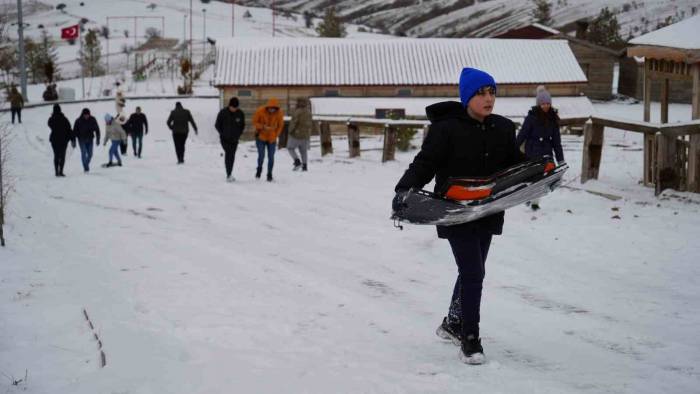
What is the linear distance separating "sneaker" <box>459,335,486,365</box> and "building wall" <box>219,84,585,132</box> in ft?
112

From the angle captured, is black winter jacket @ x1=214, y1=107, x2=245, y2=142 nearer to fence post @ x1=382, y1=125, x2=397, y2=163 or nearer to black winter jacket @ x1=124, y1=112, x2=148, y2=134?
fence post @ x1=382, y1=125, x2=397, y2=163

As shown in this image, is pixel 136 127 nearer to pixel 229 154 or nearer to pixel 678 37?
pixel 229 154

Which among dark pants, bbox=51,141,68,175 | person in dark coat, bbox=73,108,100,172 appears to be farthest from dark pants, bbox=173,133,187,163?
dark pants, bbox=51,141,68,175

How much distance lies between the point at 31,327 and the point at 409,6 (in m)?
125

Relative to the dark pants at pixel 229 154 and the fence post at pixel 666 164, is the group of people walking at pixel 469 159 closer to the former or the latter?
the fence post at pixel 666 164

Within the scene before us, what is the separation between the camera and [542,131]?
36.6 feet

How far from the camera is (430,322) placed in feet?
21.6

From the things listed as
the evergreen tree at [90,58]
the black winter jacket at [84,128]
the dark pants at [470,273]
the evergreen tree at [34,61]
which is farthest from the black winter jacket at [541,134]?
the evergreen tree at [90,58]

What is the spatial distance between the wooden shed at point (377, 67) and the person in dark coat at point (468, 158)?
34.0 meters

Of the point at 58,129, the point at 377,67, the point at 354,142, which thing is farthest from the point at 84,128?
the point at 377,67

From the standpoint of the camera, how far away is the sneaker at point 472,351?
545 centimetres

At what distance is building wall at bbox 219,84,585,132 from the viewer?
129 feet

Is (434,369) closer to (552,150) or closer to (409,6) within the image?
(552,150)

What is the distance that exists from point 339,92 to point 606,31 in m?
32.7
